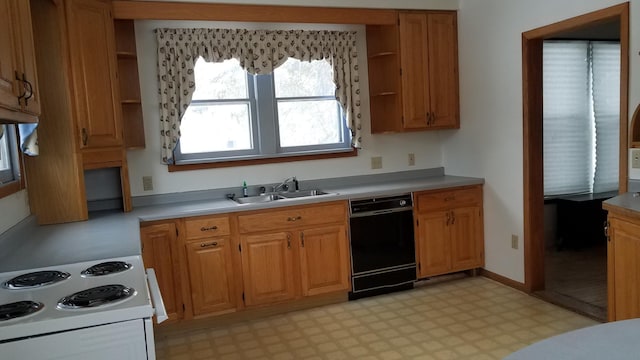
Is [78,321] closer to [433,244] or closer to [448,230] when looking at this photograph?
[433,244]

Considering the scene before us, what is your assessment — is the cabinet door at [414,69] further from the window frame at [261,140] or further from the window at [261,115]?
the window frame at [261,140]

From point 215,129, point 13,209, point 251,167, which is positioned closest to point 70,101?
point 13,209

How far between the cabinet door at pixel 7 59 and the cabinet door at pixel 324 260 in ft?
7.42

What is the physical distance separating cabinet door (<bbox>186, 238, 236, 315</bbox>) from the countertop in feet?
0.80

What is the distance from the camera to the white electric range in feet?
4.83

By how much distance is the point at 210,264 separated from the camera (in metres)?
3.48

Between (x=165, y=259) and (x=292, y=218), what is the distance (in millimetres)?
926

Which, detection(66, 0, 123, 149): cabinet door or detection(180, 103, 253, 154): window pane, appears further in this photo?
detection(180, 103, 253, 154): window pane

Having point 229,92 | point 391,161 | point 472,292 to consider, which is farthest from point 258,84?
point 472,292

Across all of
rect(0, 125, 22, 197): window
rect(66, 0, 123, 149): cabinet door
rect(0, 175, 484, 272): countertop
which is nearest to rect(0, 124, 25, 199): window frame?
rect(0, 125, 22, 197): window

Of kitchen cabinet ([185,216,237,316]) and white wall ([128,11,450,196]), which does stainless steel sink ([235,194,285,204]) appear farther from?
kitchen cabinet ([185,216,237,316])

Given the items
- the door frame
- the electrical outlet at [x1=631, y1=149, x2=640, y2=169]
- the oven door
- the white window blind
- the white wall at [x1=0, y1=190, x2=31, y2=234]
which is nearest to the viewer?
the oven door

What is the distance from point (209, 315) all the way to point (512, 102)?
9.13 ft

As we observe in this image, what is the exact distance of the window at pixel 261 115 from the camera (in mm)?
3986
